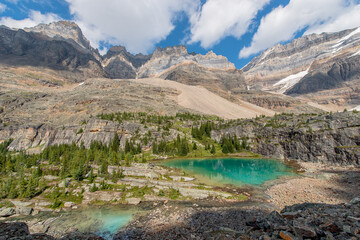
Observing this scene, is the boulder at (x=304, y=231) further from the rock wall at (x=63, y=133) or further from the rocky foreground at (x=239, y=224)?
the rock wall at (x=63, y=133)

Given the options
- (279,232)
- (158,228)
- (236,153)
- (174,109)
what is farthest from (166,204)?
(174,109)

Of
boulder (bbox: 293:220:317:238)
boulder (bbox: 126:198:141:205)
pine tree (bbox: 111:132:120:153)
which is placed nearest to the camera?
boulder (bbox: 293:220:317:238)

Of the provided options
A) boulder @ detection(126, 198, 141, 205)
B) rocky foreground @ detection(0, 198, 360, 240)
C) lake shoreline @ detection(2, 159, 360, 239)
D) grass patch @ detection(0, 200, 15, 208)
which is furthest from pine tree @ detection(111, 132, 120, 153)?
rocky foreground @ detection(0, 198, 360, 240)

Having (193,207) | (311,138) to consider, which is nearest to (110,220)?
(193,207)

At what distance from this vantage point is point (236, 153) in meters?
77.6

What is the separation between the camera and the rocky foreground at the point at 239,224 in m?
8.17

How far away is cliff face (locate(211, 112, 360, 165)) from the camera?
5267cm

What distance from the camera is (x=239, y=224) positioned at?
18531 mm

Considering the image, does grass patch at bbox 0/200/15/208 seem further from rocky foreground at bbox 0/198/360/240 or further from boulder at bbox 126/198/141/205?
rocky foreground at bbox 0/198/360/240

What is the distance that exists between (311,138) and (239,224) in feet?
198

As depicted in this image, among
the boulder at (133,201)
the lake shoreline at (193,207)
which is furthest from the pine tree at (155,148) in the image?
the boulder at (133,201)

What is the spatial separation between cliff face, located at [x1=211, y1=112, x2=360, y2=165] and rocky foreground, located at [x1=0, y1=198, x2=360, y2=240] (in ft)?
163

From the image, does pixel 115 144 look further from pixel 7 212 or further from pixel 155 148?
pixel 7 212

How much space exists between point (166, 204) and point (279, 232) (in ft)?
64.5
